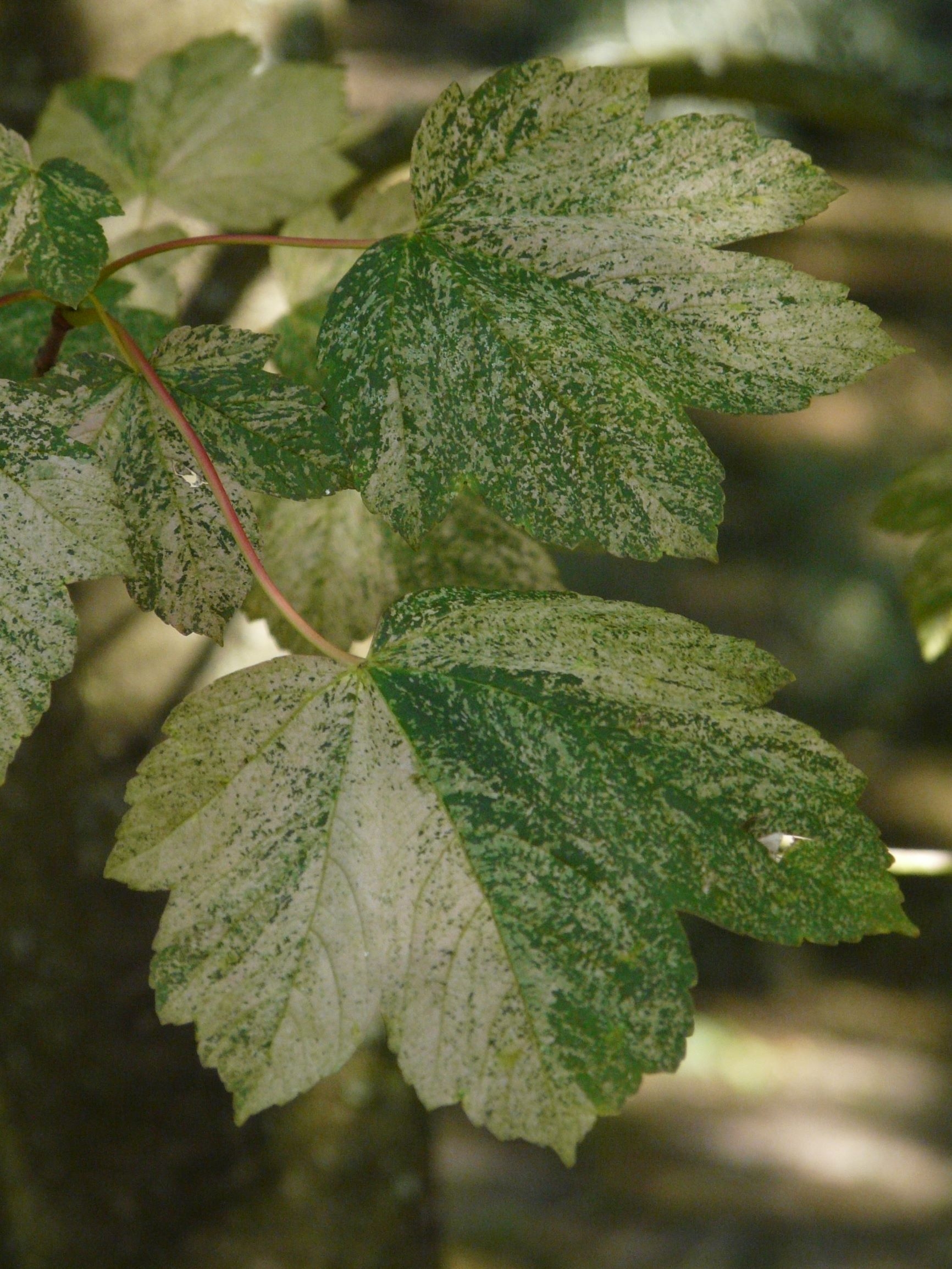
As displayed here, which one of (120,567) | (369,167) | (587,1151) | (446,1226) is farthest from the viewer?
(587,1151)

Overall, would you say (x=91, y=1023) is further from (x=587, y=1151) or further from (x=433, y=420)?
(x=587, y=1151)

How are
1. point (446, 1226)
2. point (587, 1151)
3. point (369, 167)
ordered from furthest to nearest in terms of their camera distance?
point (587, 1151), point (446, 1226), point (369, 167)

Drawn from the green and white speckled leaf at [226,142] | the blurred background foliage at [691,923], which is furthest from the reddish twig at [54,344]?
the blurred background foliage at [691,923]

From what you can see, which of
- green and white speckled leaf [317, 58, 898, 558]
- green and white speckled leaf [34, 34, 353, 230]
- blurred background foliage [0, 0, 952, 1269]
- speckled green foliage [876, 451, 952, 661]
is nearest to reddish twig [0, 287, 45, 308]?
green and white speckled leaf [317, 58, 898, 558]

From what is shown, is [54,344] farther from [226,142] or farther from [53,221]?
[226,142]

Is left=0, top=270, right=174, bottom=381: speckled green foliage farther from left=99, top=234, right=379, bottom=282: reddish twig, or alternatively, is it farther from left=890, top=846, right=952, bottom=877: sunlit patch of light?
left=890, top=846, right=952, bottom=877: sunlit patch of light

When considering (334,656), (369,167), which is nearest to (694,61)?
(369,167)

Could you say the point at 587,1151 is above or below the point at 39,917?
below
